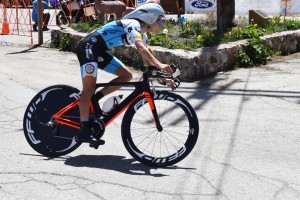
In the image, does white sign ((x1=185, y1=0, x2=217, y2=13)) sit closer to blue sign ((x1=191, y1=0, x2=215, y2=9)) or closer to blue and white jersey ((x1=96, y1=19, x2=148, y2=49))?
blue sign ((x1=191, y1=0, x2=215, y2=9))

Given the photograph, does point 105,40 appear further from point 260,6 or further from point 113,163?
point 260,6

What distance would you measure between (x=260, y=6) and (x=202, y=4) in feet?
7.15

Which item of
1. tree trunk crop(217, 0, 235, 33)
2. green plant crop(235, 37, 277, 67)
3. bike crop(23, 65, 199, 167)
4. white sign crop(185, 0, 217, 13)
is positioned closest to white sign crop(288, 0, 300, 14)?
white sign crop(185, 0, 217, 13)

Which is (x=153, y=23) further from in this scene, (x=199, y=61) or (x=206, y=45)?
(x=206, y=45)

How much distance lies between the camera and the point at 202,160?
20.9ft

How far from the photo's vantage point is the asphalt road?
17.9 feet

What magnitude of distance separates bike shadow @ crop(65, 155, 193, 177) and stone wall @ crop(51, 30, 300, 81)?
4.42 metres

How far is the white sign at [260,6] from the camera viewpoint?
22.7 meters

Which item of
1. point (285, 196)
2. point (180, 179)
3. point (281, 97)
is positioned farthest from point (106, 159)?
point (281, 97)

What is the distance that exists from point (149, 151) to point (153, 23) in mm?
1314

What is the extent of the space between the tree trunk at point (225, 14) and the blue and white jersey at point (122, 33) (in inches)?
Result: 317

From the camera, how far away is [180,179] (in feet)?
18.9

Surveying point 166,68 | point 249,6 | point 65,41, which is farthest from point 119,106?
point 249,6

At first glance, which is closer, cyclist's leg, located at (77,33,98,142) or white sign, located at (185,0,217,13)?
cyclist's leg, located at (77,33,98,142)
